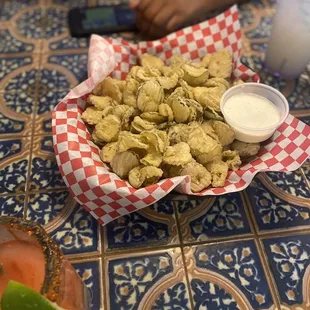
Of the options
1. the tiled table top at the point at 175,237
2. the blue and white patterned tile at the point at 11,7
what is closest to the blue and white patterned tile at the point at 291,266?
the tiled table top at the point at 175,237

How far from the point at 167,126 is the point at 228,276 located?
292mm

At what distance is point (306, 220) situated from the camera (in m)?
0.77

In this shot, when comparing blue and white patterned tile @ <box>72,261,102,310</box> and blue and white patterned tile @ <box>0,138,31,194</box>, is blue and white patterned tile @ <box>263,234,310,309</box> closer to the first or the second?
blue and white patterned tile @ <box>72,261,102,310</box>

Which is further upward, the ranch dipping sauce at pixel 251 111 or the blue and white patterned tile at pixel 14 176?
the ranch dipping sauce at pixel 251 111

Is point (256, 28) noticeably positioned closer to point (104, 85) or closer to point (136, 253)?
point (104, 85)

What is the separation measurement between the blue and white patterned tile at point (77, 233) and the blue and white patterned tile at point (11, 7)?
2.52ft

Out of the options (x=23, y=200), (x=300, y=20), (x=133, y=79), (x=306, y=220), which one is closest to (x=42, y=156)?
(x=23, y=200)

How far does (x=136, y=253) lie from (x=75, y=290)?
16 centimetres

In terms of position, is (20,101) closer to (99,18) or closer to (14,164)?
(14,164)

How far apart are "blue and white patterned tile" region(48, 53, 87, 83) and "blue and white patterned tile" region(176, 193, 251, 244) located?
18.5 inches

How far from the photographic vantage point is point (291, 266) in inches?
27.6

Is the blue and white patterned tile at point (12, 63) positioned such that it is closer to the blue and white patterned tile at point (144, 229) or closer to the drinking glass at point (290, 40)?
the blue and white patterned tile at point (144, 229)

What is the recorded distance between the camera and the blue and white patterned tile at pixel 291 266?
67 cm

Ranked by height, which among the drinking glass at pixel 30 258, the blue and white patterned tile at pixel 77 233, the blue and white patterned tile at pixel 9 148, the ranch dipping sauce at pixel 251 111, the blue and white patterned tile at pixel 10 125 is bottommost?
the blue and white patterned tile at pixel 77 233
